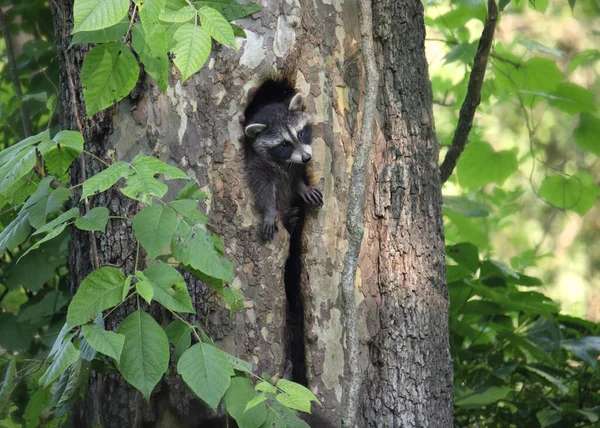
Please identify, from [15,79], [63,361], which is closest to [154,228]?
[63,361]

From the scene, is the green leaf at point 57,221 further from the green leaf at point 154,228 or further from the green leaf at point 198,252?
the green leaf at point 198,252

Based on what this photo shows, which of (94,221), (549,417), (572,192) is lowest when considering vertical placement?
(549,417)

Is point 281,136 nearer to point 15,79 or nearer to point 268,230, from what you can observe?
point 268,230

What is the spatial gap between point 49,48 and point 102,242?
1.83 metres

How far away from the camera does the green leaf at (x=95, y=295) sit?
2139 millimetres

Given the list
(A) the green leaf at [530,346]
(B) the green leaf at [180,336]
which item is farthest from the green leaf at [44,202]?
(A) the green leaf at [530,346]

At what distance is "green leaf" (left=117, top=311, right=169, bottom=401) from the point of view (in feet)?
7.06

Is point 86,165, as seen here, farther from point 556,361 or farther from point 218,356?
point 556,361

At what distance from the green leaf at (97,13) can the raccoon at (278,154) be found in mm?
1159

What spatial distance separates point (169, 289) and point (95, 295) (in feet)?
0.69

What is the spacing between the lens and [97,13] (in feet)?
5.91

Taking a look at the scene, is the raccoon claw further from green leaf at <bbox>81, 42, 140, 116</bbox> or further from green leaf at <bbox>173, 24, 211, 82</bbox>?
green leaf at <bbox>173, 24, 211, 82</bbox>

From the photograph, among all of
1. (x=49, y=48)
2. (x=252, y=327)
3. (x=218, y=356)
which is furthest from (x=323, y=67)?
(x=49, y=48)

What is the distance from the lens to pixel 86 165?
115 inches
